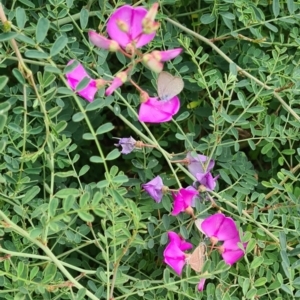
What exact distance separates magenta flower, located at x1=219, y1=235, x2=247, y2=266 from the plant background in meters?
0.02

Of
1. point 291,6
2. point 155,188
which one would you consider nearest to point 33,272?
point 155,188

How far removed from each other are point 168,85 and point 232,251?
1.06 ft

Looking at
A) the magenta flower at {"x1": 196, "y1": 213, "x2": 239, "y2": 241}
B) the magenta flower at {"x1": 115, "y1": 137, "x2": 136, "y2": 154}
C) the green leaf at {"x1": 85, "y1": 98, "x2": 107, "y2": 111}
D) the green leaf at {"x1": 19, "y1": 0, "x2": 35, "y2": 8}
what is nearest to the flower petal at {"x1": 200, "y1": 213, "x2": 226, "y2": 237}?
the magenta flower at {"x1": 196, "y1": 213, "x2": 239, "y2": 241}

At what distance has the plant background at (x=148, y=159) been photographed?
930mm

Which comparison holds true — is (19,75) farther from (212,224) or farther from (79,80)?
(212,224)

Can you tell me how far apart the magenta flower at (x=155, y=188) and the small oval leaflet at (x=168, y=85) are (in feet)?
0.51

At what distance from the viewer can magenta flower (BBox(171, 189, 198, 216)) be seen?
3.37 ft

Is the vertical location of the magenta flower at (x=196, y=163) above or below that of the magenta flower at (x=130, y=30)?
below

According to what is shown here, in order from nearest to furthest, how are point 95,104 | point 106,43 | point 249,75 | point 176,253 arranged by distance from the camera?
1. point 106,43
2. point 95,104
3. point 176,253
4. point 249,75

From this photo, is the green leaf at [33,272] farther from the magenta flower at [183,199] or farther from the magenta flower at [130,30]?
the magenta flower at [130,30]

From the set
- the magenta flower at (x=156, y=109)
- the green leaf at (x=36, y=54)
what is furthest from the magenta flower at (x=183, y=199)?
the green leaf at (x=36, y=54)

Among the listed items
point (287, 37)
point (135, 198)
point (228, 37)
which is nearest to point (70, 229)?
point (135, 198)

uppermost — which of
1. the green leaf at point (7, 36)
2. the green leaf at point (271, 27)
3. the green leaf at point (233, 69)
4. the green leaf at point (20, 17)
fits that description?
the green leaf at point (7, 36)

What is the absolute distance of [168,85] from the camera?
1.05m
